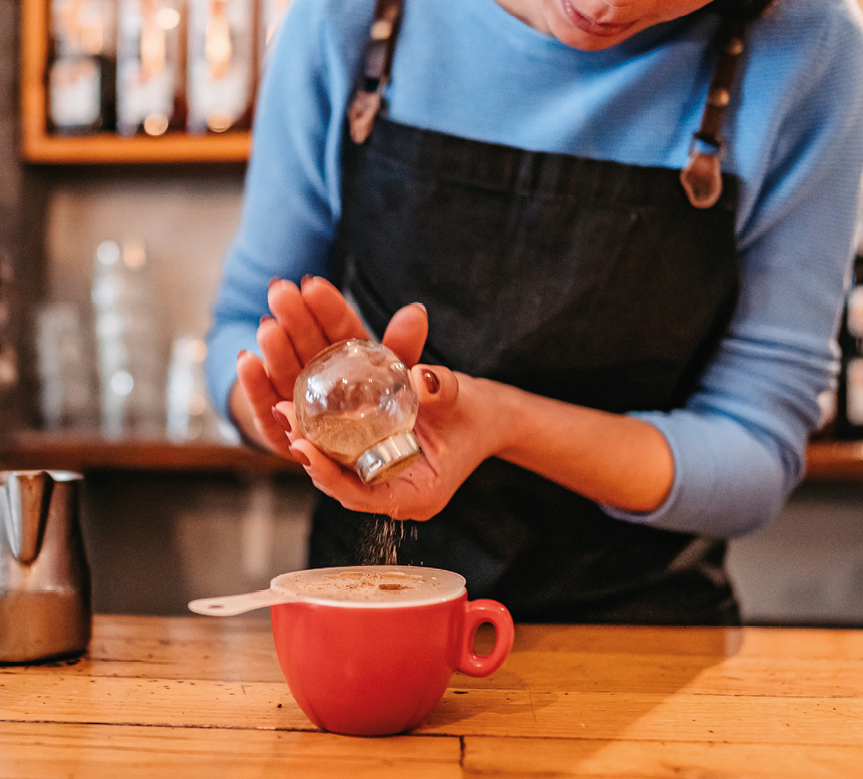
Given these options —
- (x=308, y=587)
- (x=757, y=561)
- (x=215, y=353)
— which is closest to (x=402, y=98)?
(x=215, y=353)

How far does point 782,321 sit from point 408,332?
0.50 m

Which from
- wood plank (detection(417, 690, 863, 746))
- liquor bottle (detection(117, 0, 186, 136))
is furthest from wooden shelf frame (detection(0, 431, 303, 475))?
wood plank (detection(417, 690, 863, 746))

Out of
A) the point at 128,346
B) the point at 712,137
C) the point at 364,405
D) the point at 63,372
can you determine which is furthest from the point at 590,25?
the point at 63,372

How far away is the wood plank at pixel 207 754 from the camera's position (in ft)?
1.64

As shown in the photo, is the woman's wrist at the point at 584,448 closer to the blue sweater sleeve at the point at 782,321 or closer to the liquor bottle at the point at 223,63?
the blue sweater sleeve at the point at 782,321

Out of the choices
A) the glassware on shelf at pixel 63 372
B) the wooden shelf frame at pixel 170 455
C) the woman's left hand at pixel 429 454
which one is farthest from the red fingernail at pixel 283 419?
the glassware on shelf at pixel 63 372

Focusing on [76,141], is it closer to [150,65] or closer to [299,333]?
[150,65]

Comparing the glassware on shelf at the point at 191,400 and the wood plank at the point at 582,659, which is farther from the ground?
the wood plank at the point at 582,659

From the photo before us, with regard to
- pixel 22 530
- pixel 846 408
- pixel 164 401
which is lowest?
pixel 164 401

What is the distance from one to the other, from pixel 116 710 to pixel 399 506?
0.26m

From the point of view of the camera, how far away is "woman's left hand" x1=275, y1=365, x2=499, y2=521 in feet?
2.05

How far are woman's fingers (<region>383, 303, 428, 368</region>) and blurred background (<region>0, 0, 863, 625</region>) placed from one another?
0.88 m

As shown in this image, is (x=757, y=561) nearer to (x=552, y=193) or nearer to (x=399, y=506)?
(x=552, y=193)

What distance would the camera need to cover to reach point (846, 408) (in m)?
1.66
